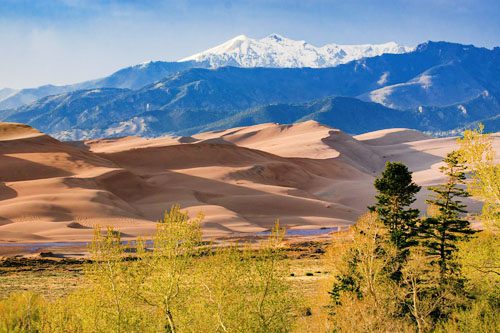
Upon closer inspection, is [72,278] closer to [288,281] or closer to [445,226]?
[288,281]

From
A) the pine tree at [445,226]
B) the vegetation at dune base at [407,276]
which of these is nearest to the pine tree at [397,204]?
the vegetation at dune base at [407,276]

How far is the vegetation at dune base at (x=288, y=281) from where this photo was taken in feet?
93.1

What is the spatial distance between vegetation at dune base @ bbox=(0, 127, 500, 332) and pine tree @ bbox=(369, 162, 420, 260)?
0.08 meters

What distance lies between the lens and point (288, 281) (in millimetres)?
35125

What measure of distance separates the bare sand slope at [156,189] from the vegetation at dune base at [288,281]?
61.1m

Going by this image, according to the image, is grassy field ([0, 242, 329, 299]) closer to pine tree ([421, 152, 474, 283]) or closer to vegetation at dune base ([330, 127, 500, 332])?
vegetation at dune base ([330, 127, 500, 332])

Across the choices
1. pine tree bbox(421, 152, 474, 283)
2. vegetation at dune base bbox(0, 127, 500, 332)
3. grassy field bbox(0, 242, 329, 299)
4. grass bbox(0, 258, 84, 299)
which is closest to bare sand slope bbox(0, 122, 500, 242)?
grassy field bbox(0, 242, 329, 299)

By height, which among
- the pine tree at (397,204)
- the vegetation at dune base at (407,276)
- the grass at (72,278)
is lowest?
the grass at (72,278)

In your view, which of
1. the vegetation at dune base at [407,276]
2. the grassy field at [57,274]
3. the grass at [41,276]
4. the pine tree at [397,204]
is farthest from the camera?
the grassy field at [57,274]

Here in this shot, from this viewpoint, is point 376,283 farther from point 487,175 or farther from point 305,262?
point 305,262

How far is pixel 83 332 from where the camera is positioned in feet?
96.2

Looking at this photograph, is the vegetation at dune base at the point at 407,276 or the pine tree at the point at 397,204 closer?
the vegetation at dune base at the point at 407,276

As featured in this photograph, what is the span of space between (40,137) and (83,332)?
15774 cm

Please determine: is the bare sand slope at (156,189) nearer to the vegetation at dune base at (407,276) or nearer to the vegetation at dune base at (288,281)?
the vegetation at dune base at (407,276)
